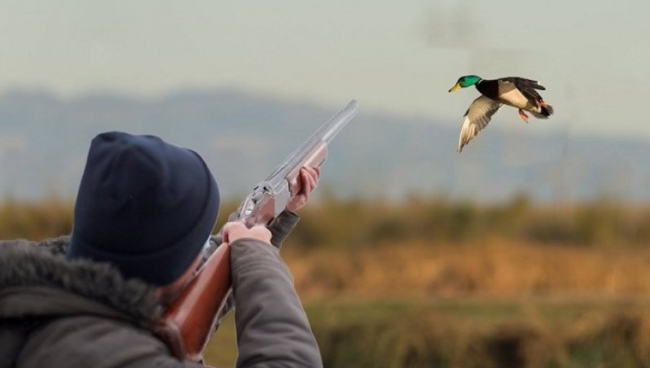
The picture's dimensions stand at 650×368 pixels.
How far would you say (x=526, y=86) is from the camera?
202cm

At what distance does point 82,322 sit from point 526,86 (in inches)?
30.2

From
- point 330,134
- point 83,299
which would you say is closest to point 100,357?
point 83,299

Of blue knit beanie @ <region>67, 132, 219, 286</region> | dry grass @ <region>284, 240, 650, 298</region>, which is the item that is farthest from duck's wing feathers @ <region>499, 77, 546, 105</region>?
dry grass @ <region>284, 240, 650, 298</region>

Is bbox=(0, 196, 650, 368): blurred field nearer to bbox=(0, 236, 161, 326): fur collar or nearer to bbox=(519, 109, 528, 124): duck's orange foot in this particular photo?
bbox=(519, 109, 528, 124): duck's orange foot

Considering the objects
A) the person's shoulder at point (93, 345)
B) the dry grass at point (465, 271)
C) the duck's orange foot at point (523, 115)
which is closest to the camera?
the person's shoulder at point (93, 345)

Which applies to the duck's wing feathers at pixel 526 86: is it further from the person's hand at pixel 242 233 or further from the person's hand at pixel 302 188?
the person's hand at pixel 242 233

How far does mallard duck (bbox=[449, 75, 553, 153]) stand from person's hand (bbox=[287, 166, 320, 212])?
0.22 metres

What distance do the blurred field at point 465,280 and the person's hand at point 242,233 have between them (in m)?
4.62

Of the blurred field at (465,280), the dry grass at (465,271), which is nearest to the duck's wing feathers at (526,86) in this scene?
the blurred field at (465,280)

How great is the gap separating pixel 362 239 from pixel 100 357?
20.2 ft

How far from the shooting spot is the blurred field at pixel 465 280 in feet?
21.7

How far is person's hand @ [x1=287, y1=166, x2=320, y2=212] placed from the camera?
204 cm

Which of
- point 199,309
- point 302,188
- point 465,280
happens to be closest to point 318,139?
point 302,188

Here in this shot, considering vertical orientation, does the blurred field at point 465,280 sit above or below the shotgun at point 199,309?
below
